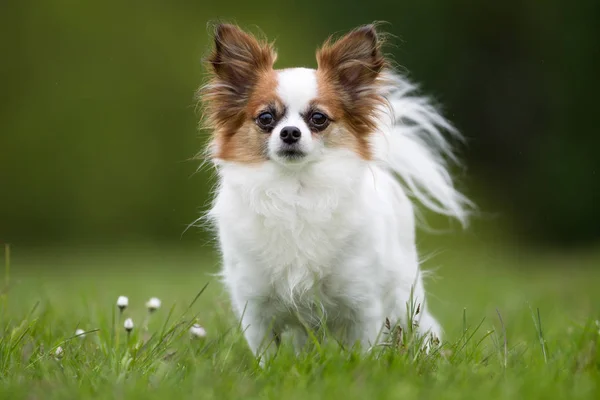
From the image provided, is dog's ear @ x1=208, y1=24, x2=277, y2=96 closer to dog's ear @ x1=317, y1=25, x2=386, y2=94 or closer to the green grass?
dog's ear @ x1=317, y1=25, x2=386, y2=94

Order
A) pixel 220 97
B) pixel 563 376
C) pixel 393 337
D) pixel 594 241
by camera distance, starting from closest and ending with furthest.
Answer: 1. pixel 563 376
2. pixel 393 337
3. pixel 220 97
4. pixel 594 241

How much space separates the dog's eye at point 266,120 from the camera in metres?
4.18

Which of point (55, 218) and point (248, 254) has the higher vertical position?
point (248, 254)

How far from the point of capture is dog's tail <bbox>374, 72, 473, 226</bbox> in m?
4.67

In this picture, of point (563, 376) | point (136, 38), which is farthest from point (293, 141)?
point (136, 38)

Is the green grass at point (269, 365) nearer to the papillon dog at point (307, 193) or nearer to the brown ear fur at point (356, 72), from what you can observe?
the papillon dog at point (307, 193)

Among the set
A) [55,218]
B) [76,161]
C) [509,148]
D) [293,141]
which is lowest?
[55,218]

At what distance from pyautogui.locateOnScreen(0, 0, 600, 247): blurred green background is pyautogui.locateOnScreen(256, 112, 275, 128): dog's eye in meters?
10.3

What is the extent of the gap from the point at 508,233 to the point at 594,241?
63.6 inches

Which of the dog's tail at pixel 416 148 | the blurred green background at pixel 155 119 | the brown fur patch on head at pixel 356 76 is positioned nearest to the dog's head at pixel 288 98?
the brown fur patch on head at pixel 356 76

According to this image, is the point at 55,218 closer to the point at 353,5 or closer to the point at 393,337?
the point at 353,5

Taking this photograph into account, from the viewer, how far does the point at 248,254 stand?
3.99 m

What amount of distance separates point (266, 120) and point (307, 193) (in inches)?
16.6

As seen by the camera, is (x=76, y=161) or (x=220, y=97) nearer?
(x=220, y=97)
